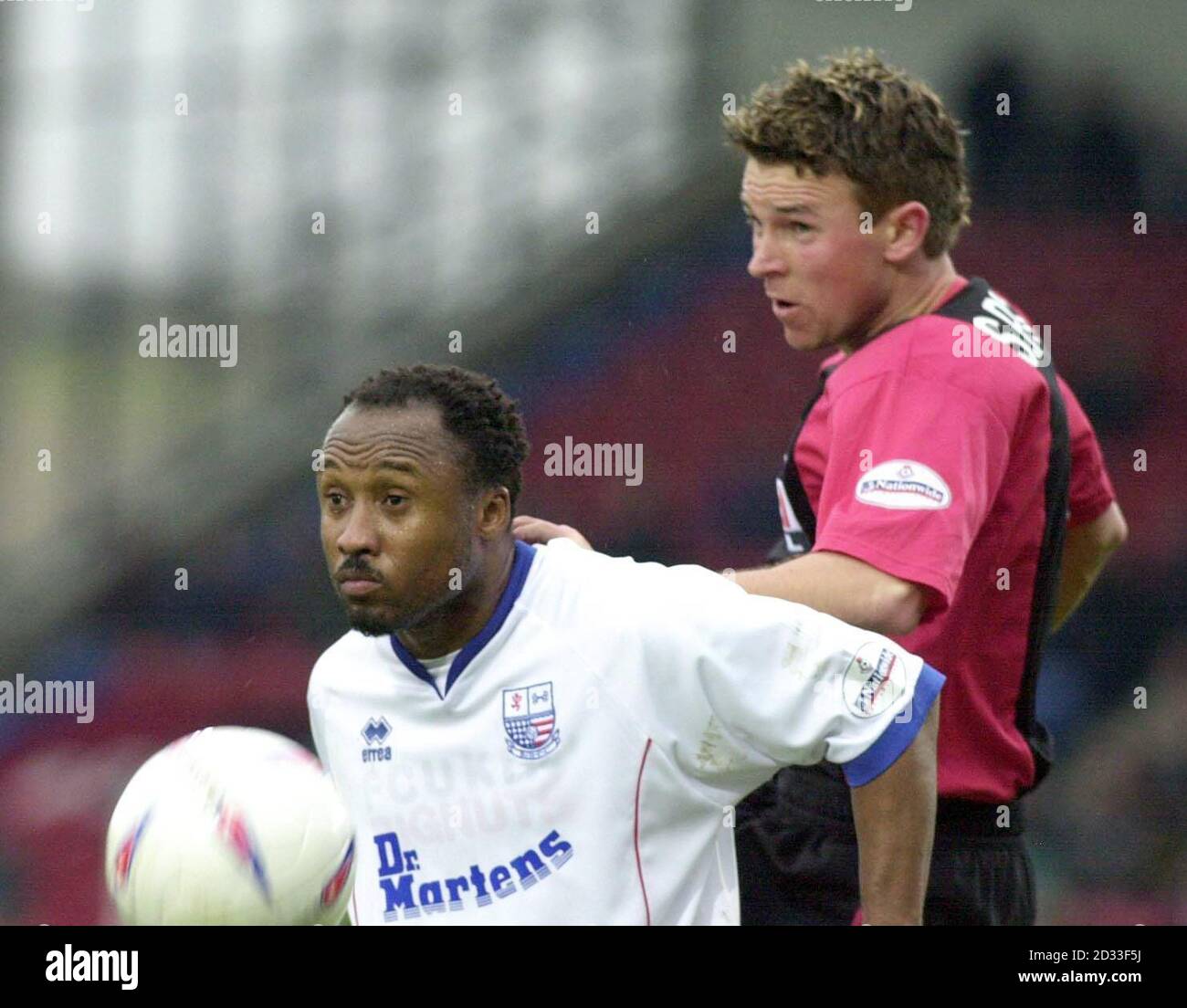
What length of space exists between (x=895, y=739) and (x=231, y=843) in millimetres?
1078

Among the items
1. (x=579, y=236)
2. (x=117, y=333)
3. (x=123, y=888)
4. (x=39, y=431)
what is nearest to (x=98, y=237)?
(x=117, y=333)

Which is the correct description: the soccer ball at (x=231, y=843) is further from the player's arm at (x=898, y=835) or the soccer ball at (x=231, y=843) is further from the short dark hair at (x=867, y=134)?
the short dark hair at (x=867, y=134)

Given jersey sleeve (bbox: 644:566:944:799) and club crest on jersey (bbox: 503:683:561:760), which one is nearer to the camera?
jersey sleeve (bbox: 644:566:944:799)

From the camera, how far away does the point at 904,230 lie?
3.46 meters

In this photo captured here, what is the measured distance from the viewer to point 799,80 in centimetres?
354

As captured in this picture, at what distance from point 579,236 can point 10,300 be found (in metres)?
2.58

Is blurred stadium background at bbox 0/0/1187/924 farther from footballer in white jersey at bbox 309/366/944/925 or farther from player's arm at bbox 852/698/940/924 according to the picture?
player's arm at bbox 852/698/940/924

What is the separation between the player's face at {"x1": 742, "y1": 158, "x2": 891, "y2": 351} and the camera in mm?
3426

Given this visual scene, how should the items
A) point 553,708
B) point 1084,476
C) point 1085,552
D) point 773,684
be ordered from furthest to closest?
point 1085,552
point 1084,476
point 553,708
point 773,684

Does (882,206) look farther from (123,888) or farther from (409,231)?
(409,231)

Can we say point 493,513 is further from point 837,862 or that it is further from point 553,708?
point 837,862

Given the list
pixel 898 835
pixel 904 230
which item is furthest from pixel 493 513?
pixel 904 230

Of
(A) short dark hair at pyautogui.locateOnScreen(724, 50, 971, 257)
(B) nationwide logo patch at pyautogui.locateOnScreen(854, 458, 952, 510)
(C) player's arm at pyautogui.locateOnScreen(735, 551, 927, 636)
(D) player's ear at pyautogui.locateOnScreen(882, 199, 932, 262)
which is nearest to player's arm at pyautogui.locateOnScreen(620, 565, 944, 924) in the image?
(C) player's arm at pyautogui.locateOnScreen(735, 551, 927, 636)

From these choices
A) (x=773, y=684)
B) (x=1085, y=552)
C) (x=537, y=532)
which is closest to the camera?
(x=773, y=684)
